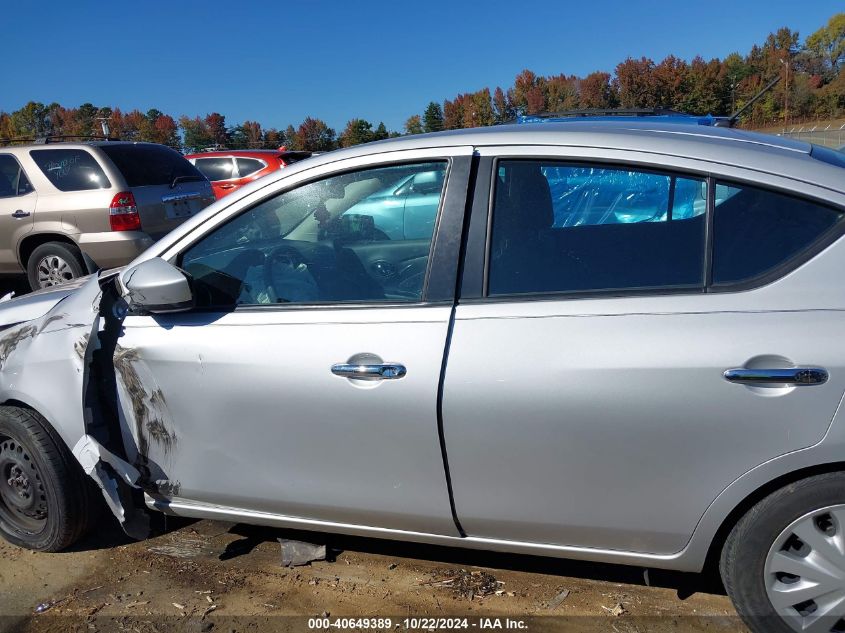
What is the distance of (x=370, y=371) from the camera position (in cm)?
231

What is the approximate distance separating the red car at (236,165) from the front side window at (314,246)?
30.5 feet

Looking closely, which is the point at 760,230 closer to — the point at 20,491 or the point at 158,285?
the point at 158,285

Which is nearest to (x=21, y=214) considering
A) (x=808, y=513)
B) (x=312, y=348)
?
(x=312, y=348)

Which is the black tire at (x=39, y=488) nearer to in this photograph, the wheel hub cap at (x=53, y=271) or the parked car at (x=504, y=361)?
the parked car at (x=504, y=361)

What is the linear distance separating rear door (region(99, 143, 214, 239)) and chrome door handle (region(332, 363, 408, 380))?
5516mm

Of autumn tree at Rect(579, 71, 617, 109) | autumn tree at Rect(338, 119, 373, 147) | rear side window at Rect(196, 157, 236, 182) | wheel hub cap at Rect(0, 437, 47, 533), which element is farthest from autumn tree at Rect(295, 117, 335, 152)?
wheel hub cap at Rect(0, 437, 47, 533)

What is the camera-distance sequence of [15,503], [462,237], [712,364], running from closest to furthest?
[712,364] → [462,237] → [15,503]

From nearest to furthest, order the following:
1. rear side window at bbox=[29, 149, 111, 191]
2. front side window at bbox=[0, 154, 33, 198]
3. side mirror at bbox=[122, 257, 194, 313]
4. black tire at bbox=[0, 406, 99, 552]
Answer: side mirror at bbox=[122, 257, 194, 313]
black tire at bbox=[0, 406, 99, 552]
rear side window at bbox=[29, 149, 111, 191]
front side window at bbox=[0, 154, 33, 198]

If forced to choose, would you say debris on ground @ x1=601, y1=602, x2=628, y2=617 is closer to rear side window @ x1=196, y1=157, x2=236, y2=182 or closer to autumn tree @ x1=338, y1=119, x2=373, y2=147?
rear side window @ x1=196, y1=157, x2=236, y2=182

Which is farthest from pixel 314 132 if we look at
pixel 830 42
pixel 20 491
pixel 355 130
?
pixel 830 42

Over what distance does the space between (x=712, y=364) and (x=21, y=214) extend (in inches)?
288

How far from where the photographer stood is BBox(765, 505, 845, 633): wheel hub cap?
80.7 inches

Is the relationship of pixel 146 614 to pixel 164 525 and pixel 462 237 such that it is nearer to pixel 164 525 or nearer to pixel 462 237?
pixel 164 525

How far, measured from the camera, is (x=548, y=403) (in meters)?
2.16
